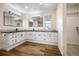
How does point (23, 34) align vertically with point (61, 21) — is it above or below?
below

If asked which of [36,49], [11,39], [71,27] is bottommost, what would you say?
[36,49]

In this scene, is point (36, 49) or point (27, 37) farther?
point (27, 37)

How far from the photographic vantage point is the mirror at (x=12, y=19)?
173cm

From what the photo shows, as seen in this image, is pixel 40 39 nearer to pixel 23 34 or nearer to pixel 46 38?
pixel 46 38

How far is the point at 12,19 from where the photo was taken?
1801 millimetres

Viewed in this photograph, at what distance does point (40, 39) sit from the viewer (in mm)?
1813

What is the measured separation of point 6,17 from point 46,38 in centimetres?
107

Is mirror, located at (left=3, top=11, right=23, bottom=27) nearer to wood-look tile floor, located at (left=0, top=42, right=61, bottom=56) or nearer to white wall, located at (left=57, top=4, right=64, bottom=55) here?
wood-look tile floor, located at (left=0, top=42, right=61, bottom=56)

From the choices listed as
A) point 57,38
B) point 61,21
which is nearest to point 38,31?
point 57,38

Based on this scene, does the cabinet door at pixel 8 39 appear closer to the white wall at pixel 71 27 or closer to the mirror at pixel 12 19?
the mirror at pixel 12 19

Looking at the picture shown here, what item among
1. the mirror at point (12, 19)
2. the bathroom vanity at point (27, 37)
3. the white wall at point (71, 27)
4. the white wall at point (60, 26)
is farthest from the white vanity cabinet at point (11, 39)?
the white wall at point (71, 27)

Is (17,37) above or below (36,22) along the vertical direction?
below

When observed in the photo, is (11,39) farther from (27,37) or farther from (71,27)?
(71,27)

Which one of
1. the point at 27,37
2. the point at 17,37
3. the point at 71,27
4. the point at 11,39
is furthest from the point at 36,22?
the point at 71,27
